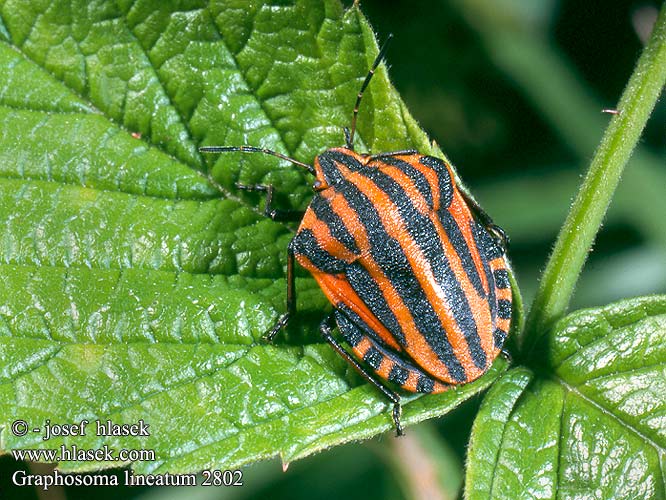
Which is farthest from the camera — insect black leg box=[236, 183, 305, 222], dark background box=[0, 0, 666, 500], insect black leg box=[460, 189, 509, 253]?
dark background box=[0, 0, 666, 500]

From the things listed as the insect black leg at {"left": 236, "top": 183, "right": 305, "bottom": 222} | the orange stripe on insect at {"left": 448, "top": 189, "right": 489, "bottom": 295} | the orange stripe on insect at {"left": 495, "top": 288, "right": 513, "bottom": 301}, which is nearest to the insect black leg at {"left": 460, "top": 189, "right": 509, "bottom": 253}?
the orange stripe on insect at {"left": 448, "top": 189, "right": 489, "bottom": 295}

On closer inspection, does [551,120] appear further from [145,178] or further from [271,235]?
[145,178]

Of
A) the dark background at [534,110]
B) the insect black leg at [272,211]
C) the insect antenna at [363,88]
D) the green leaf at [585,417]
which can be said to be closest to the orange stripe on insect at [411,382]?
the green leaf at [585,417]

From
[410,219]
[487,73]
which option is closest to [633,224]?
[487,73]

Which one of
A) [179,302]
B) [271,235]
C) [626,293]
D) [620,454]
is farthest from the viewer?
[626,293]

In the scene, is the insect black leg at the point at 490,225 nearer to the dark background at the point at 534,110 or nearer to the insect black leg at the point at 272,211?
the insect black leg at the point at 272,211

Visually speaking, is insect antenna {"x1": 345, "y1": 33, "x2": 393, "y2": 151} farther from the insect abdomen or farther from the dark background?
the dark background
